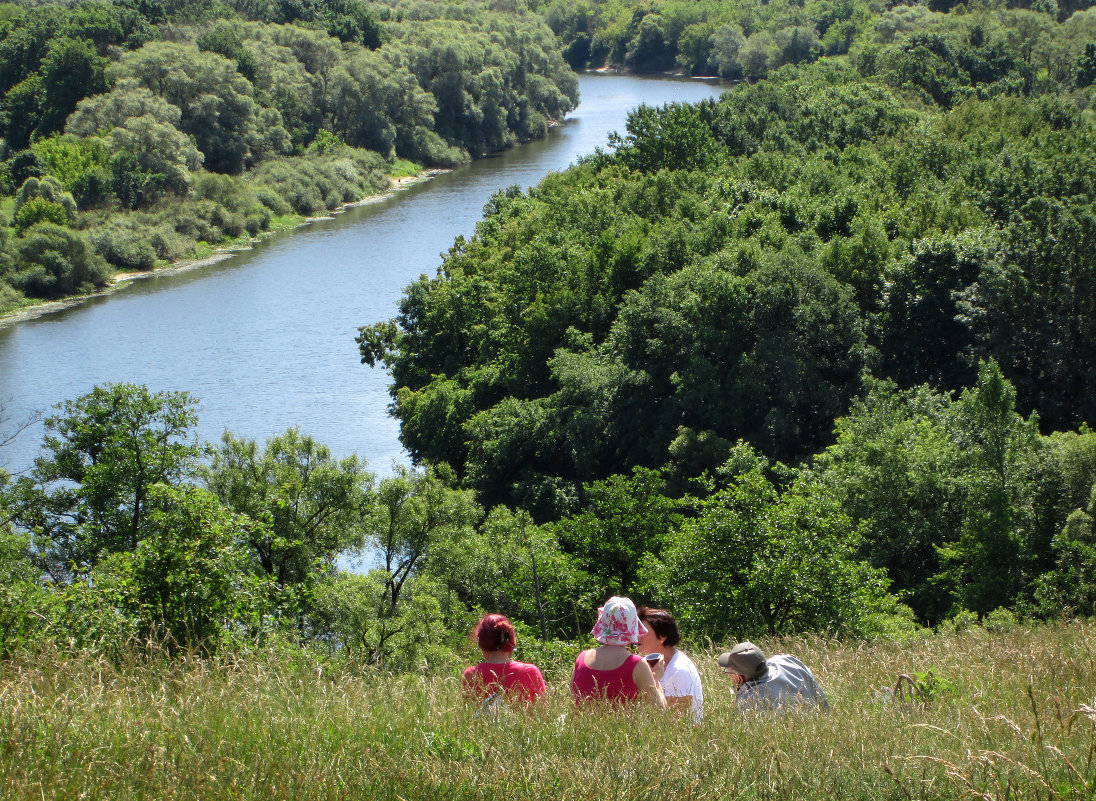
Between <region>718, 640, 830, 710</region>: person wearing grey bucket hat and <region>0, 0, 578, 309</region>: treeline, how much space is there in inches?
2041

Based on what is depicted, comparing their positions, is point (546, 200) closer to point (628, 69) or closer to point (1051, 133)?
point (1051, 133)

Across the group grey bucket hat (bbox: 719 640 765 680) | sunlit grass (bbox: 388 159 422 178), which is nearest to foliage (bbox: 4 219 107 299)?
sunlit grass (bbox: 388 159 422 178)

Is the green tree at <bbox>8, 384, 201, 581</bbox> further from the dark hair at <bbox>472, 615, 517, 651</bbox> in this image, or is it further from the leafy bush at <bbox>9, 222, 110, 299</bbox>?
the leafy bush at <bbox>9, 222, 110, 299</bbox>

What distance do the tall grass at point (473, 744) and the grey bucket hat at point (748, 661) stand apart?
0.37 metres

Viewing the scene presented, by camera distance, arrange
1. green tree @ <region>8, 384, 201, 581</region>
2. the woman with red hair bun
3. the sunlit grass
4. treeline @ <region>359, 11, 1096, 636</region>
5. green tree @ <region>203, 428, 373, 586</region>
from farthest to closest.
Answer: the sunlit grass → green tree @ <region>203, 428, 373, 586</region> → treeline @ <region>359, 11, 1096, 636</region> → green tree @ <region>8, 384, 201, 581</region> → the woman with red hair bun

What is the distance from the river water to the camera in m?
39.0

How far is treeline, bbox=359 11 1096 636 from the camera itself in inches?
731

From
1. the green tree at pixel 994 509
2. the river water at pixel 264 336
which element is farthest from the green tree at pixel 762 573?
the river water at pixel 264 336

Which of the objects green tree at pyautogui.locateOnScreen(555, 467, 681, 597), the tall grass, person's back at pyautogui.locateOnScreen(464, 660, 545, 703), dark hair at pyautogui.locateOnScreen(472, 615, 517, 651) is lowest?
green tree at pyautogui.locateOnScreen(555, 467, 681, 597)

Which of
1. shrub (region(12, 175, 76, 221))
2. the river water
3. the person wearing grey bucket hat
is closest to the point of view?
the person wearing grey bucket hat

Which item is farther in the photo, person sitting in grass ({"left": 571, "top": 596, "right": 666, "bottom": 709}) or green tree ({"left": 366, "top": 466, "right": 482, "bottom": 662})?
green tree ({"left": 366, "top": 466, "right": 482, "bottom": 662})

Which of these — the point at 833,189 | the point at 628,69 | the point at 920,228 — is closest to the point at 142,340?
the point at 833,189

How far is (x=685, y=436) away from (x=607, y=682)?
20.6m

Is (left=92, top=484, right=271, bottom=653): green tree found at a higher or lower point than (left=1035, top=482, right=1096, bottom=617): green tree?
higher
